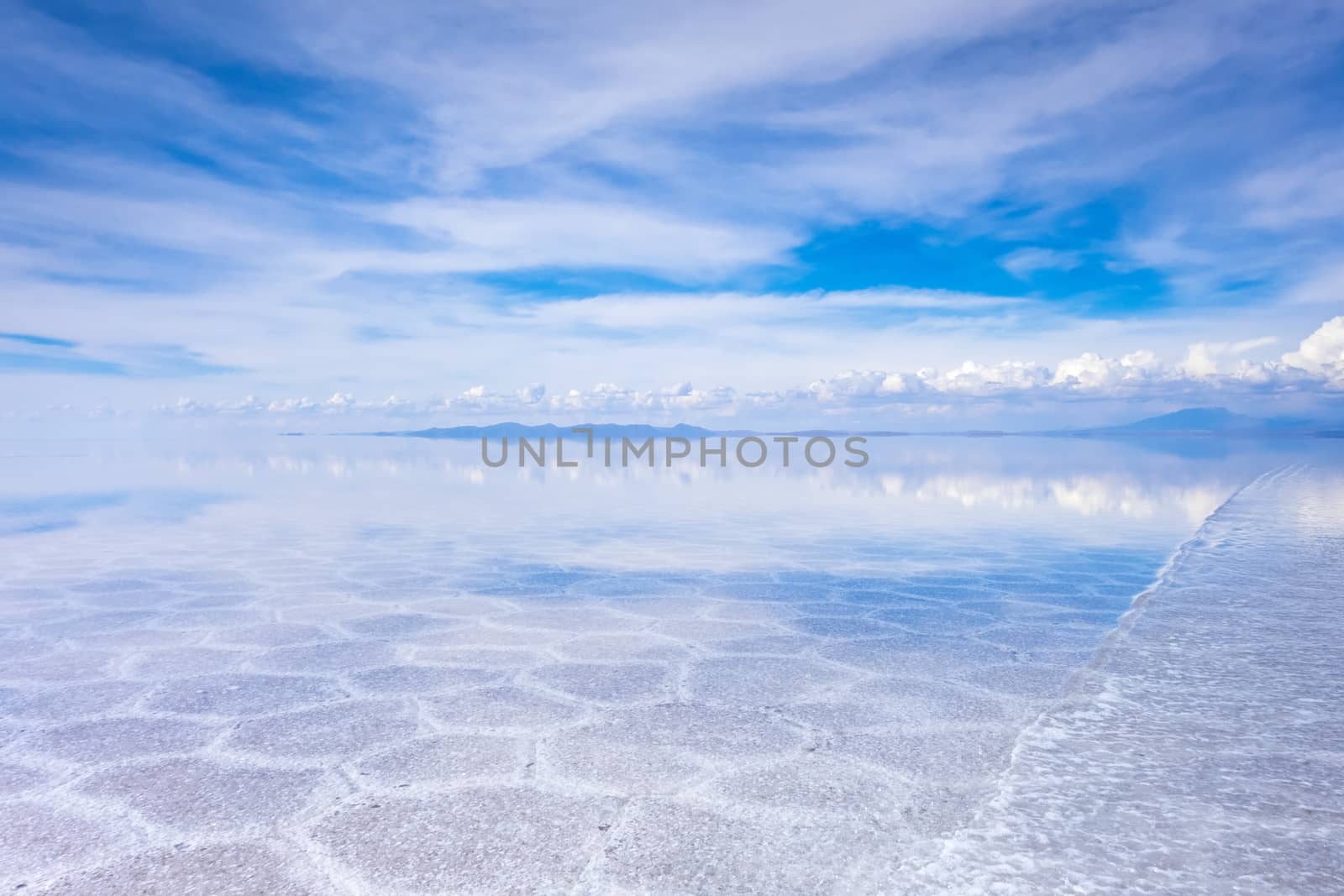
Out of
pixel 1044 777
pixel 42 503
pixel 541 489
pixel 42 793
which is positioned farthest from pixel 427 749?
pixel 42 503

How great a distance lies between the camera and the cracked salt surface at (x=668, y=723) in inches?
98.7

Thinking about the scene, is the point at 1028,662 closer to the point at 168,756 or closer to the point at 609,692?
the point at 609,692

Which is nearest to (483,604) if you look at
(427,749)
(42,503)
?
(427,749)

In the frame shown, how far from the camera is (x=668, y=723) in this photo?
3625 mm

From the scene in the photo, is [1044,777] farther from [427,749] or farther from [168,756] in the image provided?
[168,756]

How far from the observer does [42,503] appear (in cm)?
1396

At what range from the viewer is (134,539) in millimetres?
9656

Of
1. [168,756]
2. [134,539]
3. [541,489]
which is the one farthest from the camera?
[541,489]

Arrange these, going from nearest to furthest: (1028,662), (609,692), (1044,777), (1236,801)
Answer: (1236,801), (1044,777), (609,692), (1028,662)

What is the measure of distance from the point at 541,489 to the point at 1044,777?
13670 millimetres

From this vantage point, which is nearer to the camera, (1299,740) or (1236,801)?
(1236,801)

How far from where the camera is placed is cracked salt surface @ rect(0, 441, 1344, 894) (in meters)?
2.51

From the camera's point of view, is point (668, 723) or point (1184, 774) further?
point (668, 723)

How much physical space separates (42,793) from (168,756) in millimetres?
408
